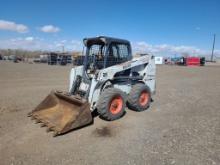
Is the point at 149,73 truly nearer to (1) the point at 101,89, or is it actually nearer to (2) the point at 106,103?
(1) the point at 101,89

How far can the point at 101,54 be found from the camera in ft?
20.2

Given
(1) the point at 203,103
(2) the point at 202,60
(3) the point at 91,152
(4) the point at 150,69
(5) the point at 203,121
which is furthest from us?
(2) the point at 202,60

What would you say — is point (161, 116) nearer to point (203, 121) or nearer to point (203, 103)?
point (203, 121)

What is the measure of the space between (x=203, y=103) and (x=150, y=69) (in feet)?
8.13

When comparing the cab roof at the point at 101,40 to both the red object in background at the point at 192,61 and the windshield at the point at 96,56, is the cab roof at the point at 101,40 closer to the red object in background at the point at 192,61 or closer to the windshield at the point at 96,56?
the windshield at the point at 96,56

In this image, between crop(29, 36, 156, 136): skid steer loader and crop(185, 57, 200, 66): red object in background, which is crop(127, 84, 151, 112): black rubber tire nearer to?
crop(29, 36, 156, 136): skid steer loader

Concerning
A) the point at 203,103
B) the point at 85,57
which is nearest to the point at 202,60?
the point at 203,103

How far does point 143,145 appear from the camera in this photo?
4195mm

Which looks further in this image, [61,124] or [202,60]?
[202,60]

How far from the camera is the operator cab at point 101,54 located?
5.94 meters

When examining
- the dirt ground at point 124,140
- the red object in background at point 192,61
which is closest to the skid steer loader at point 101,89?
the dirt ground at point 124,140

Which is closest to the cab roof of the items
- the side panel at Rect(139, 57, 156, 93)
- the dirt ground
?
the side panel at Rect(139, 57, 156, 93)

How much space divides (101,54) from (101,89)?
1159 mm

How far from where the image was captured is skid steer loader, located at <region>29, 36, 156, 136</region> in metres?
5.16
